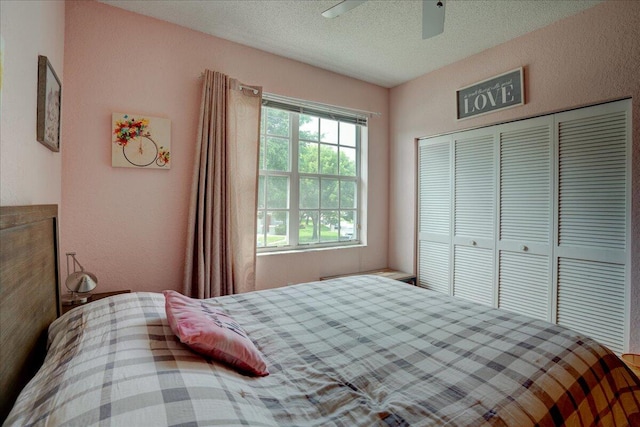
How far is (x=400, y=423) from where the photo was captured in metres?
0.78

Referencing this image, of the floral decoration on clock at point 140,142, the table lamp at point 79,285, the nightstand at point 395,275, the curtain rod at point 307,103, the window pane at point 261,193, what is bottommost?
the nightstand at point 395,275

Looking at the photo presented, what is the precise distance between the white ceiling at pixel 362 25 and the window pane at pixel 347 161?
907 millimetres

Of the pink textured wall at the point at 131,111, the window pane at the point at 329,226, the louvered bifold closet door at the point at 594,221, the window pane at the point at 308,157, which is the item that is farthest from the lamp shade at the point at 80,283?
the louvered bifold closet door at the point at 594,221

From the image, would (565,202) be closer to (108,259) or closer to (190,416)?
(190,416)

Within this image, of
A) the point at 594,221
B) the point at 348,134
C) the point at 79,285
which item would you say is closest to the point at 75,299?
the point at 79,285

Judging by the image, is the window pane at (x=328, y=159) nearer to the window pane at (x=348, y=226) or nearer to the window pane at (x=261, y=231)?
the window pane at (x=348, y=226)

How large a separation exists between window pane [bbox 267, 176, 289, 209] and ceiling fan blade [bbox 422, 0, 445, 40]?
177 centimetres

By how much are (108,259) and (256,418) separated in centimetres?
200

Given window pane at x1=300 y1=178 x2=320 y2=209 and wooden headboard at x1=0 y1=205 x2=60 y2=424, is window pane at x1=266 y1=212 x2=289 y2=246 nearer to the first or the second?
window pane at x1=300 y1=178 x2=320 y2=209

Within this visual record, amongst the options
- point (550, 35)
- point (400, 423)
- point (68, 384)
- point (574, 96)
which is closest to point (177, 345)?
point (68, 384)

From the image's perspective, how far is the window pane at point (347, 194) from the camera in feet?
11.4

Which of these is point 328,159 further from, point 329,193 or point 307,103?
point 307,103

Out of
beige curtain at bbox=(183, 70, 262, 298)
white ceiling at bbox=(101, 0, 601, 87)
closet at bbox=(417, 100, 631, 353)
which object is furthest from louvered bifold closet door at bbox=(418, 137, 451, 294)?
beige curtain at bbox=(183, 70, 262, 298)

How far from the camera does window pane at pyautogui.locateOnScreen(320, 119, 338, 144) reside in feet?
10.8
